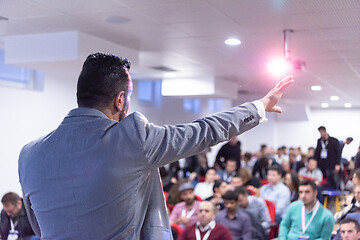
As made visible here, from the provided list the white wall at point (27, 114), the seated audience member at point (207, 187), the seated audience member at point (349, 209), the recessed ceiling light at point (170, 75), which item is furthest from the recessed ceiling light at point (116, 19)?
the seated audience member at point (207, 187)

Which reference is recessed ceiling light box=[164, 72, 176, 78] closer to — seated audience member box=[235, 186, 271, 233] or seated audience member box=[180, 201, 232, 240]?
seated audience member box=[235, 186, 271, 233]

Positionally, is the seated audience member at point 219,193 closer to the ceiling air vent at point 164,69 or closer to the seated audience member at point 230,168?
the seated audience member at point 230,168

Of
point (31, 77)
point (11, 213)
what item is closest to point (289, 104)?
point (11, 213)

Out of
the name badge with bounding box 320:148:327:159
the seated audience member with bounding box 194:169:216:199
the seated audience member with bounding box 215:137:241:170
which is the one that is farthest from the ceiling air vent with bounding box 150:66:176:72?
the name badge with bounding box 320:148:327:159

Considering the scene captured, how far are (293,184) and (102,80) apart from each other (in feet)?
16.2

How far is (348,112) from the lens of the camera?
1.70 m

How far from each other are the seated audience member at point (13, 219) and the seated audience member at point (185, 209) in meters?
1.58

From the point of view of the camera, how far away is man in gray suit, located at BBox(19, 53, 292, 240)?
3.37 ft

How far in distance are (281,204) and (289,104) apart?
13.7ft

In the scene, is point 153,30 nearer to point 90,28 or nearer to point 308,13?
point 90,28

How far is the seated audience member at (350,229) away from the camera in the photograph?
10.5 ft

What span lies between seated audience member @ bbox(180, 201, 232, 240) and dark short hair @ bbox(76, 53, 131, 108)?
3.38 metres

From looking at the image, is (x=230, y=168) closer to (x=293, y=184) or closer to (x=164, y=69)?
(x=164, y=69)

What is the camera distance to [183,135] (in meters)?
1.03
